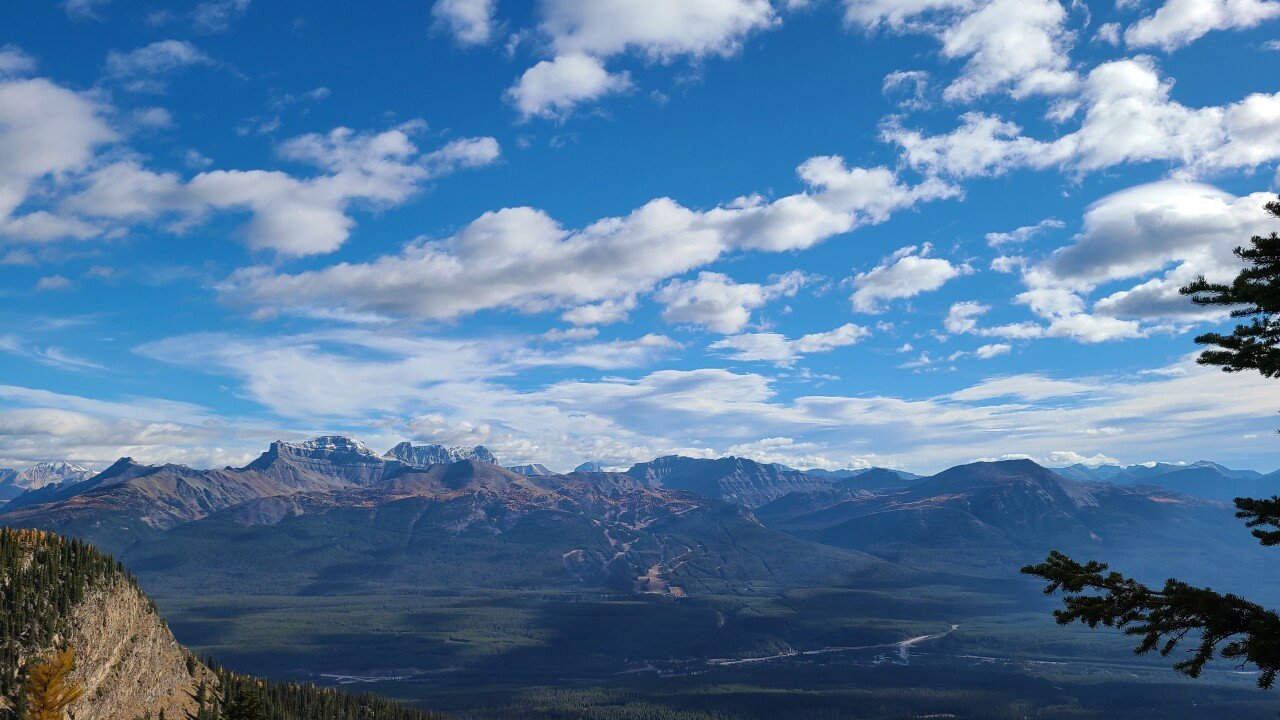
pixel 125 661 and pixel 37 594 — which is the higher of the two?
pixel 37 594

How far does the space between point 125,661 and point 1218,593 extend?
154272 mm

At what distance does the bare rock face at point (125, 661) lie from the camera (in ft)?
387

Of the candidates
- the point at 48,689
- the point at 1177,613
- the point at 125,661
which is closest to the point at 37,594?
the point at 125,661

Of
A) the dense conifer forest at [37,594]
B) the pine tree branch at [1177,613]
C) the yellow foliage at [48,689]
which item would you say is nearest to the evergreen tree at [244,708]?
the yellow foliage at [48,689]

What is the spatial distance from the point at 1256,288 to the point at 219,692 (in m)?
173

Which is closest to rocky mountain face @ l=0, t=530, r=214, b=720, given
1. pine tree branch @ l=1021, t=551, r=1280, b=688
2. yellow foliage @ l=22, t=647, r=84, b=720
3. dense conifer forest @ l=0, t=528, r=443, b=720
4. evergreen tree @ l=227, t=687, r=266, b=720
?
dense conifer forest @ l=0, t=528, r=443, b=720

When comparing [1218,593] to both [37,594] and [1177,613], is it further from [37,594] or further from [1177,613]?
[37,594]

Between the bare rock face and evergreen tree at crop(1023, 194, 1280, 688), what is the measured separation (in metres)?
131

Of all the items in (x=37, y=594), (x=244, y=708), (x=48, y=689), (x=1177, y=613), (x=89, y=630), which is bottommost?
(x=89, y=630)

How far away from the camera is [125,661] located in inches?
5064

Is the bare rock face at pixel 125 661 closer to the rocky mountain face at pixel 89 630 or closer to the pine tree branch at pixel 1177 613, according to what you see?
the rocky mountain face at pixel 89 630

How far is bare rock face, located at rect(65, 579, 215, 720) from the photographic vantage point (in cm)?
11800

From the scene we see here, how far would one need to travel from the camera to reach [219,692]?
488 feet

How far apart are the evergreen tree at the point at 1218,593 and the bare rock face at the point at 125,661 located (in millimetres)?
130688
